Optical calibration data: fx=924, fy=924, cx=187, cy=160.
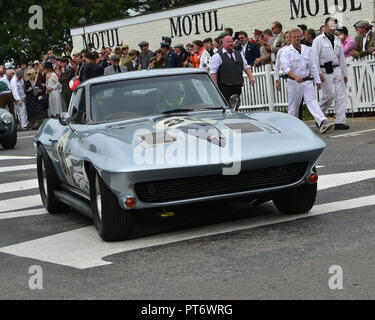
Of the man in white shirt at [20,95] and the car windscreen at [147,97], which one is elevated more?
the car windscreen at [147,97]

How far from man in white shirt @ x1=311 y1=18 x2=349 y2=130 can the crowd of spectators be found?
0.64m

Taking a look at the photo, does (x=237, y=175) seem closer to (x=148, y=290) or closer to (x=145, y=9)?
(x=148, y=290)

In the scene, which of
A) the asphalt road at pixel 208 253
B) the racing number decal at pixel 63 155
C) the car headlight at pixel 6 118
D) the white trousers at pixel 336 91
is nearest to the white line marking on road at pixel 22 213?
the asphalt road at pixel 208 253

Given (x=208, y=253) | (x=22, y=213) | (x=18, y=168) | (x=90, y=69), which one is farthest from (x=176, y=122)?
(x=90, y=69)

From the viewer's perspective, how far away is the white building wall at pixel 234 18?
27861 millimetres

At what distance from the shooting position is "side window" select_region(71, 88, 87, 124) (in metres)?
9.13

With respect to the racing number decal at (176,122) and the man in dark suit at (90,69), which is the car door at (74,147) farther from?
the man in dark suit at (90,69)

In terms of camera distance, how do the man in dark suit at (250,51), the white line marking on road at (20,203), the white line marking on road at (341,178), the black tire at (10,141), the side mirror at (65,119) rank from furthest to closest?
the man in dark suit at (250,51)
the black tire at (10,141)
the white line marking on road at (20,203)
the white line marking on road at (341,178)
the side mirror at (65,119)

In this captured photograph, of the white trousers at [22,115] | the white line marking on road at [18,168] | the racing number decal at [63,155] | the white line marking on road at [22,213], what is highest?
the racing number decal at [63,155]

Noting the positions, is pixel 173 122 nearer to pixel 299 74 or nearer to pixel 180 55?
pixel 299 74

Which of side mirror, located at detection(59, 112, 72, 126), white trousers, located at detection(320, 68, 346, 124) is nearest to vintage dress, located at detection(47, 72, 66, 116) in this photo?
white trousers, located at detection(320, 68, 346, 124)

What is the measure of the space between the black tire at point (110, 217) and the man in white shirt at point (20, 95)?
66.9ft

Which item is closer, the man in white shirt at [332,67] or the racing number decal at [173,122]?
the racing number decal at [173,122]

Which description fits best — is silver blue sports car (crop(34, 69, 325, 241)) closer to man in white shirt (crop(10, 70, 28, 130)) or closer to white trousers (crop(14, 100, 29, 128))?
man in white shirt (crop(10, 70, 28, 130))
